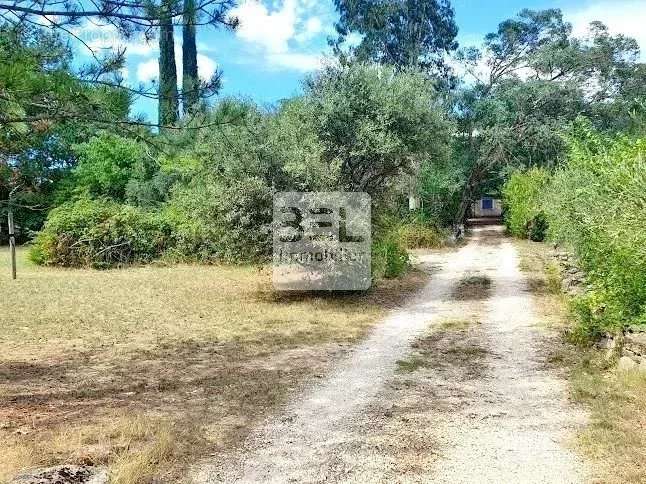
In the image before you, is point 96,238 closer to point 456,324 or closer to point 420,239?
point 420,239

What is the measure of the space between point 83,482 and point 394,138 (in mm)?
9383

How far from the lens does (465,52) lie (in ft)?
103

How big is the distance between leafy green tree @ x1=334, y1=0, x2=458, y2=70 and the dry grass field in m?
21.0

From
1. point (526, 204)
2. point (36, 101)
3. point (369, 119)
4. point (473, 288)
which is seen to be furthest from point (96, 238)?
point (526, 204)

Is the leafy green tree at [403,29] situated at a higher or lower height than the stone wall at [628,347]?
higher

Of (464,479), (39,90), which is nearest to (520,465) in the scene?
(464,479)

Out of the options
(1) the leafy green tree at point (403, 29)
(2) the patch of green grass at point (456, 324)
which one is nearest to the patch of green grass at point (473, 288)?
(2) the patch of green grass at point (456, 324)

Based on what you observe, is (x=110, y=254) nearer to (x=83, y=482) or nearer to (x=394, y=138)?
(x=394, y=138)

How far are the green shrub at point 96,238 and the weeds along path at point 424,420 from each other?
509 inches

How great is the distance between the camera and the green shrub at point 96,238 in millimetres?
19141

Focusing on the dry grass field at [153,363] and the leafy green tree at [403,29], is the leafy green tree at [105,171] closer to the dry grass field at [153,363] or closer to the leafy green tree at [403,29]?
the dry grass field at [153,363]

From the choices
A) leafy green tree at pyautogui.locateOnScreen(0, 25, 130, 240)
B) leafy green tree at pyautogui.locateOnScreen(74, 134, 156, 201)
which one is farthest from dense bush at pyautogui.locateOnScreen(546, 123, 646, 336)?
leafy green tree at pyautogui.locateOnScreen(74, 134, 156, 201)

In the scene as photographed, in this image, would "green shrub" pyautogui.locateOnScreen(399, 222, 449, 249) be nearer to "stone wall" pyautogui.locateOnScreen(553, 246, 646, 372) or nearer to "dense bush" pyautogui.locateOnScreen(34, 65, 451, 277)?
"dense bush" pyautogui.locateOnScreen(34, 65, 451, 277)

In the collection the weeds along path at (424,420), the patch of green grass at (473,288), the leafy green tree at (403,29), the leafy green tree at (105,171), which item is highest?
the leafy green tree at (403,29)
